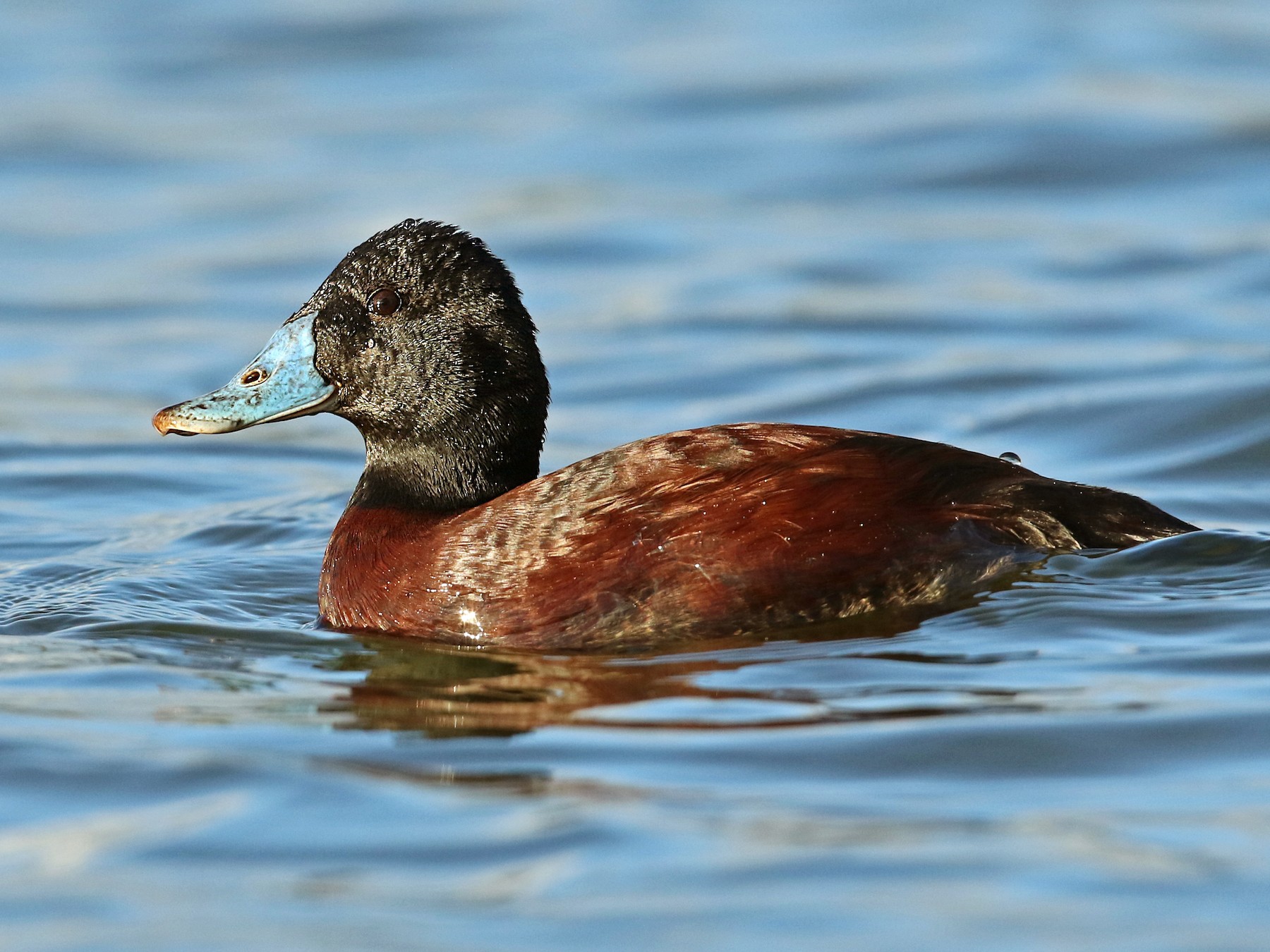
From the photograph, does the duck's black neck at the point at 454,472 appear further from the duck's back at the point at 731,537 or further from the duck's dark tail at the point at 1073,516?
the duck's dark tail at the point at 1073,516

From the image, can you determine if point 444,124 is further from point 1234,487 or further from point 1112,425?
point 1234,487

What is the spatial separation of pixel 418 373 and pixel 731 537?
140cm

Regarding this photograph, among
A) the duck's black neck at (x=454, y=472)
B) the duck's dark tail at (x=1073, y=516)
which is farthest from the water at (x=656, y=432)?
the duck's black neck at (x=454, y=472)

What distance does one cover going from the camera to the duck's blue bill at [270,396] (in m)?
7.11

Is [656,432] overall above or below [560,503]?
above

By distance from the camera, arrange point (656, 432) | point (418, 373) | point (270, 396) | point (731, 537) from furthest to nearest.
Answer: point (656, 432) < point (270, 396) < point (418, 373) < point (731, 537)

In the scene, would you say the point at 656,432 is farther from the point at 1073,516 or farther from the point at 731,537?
the point at 731,537

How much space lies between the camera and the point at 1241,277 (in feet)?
38.9

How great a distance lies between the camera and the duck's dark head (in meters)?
6.94

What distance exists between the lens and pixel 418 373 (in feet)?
22.9

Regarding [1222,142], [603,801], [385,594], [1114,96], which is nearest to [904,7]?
[1114,96]

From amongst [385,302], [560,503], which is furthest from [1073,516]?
[385,302]

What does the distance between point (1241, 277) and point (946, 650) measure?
21.6 feet

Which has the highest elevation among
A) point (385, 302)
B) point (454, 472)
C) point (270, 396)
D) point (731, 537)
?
point (385, 302)
